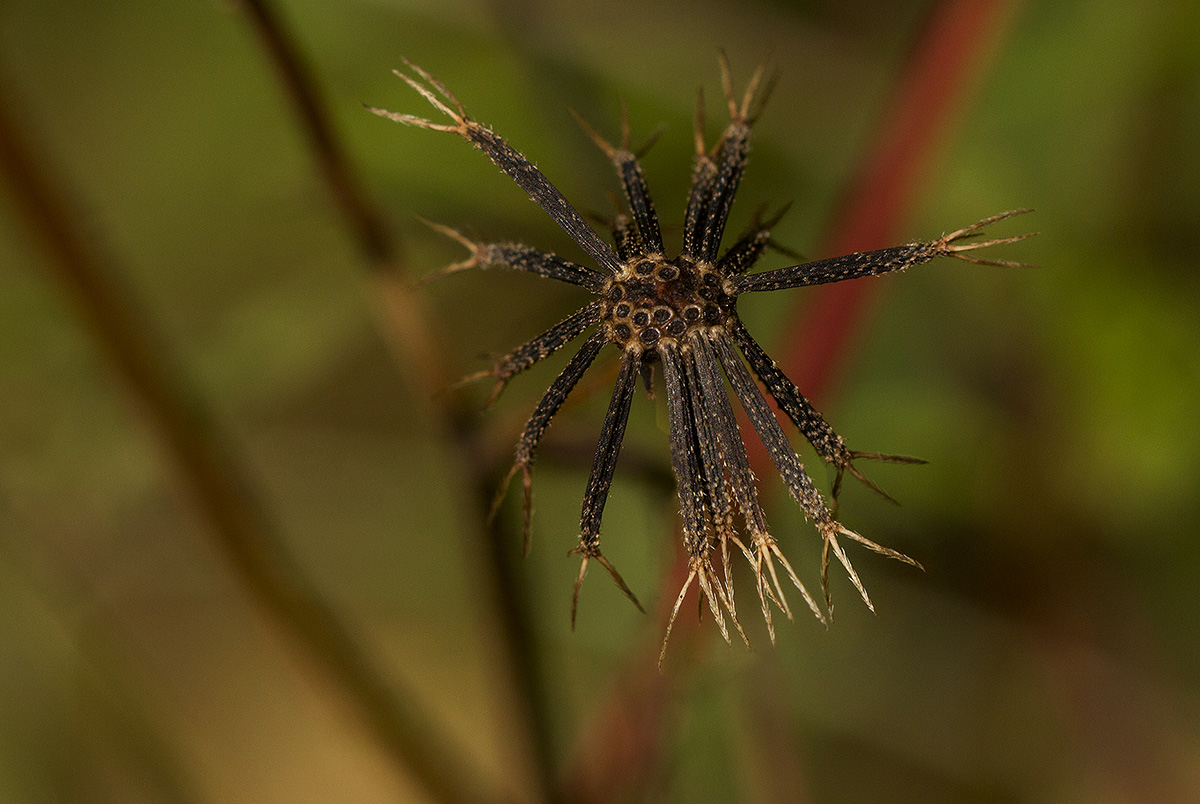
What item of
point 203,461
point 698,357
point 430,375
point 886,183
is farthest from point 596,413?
point 698,357

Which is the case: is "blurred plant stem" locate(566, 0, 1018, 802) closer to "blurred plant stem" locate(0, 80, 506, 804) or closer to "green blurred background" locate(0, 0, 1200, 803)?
"green blurred background" locate(0, 0, 1200, 803)

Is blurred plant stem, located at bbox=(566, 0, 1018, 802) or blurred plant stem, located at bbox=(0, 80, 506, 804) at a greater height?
blurred plant stem, located at bbox=(566, 0, 1018, 802)

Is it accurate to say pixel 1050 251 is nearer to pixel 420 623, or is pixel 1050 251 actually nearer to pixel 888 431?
pixel 888 431

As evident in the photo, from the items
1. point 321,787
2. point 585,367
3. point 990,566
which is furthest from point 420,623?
point 585,367

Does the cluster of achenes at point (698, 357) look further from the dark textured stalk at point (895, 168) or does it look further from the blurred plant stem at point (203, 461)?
the blurred plant stem at point (203, 461)

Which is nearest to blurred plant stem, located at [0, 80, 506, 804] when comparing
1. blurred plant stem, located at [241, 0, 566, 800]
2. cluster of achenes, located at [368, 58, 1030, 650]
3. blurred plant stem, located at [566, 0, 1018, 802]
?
blurred plant stem, located at [241, 0, 566, 800]

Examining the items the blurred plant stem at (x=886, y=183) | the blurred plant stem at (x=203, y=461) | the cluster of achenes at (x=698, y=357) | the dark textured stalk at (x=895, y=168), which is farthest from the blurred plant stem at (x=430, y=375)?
the dark textured stalk at (x=895, y=168)
